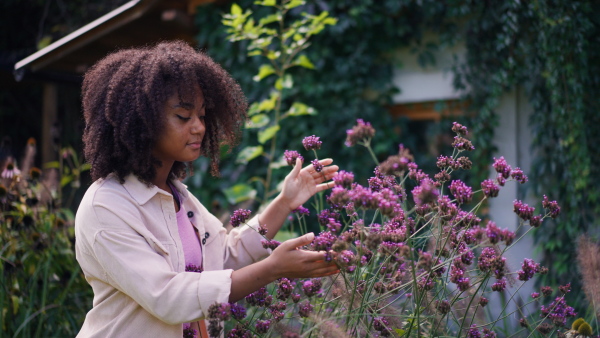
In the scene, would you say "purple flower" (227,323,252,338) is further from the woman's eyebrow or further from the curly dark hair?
the woman's eyebrow

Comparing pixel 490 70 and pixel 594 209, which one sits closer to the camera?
pixel 594 209

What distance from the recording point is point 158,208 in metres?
2.00

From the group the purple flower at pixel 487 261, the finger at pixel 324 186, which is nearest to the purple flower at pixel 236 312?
the finger at pixel 324 186

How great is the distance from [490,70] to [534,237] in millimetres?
1210

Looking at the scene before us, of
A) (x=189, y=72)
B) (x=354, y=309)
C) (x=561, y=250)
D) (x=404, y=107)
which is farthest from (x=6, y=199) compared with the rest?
(x=561, y=250)

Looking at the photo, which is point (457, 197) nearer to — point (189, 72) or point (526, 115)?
point (189, 72)

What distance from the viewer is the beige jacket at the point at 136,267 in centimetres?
170

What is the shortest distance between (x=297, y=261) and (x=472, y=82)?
3.31 meters

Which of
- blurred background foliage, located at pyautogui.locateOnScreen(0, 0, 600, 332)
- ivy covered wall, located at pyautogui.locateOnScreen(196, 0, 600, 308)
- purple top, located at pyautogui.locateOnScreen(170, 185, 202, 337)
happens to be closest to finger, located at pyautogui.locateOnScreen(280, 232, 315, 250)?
purple top, located at pyautogui.locateOnScreen(170, 185, 202, 337)

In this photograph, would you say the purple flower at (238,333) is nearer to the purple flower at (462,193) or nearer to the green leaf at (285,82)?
the purple flower at (462,193)

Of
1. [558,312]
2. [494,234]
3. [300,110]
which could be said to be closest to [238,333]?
[494,234]

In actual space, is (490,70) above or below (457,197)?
below

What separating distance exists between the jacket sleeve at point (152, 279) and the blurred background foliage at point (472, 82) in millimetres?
1663

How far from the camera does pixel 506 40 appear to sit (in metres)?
4.23
